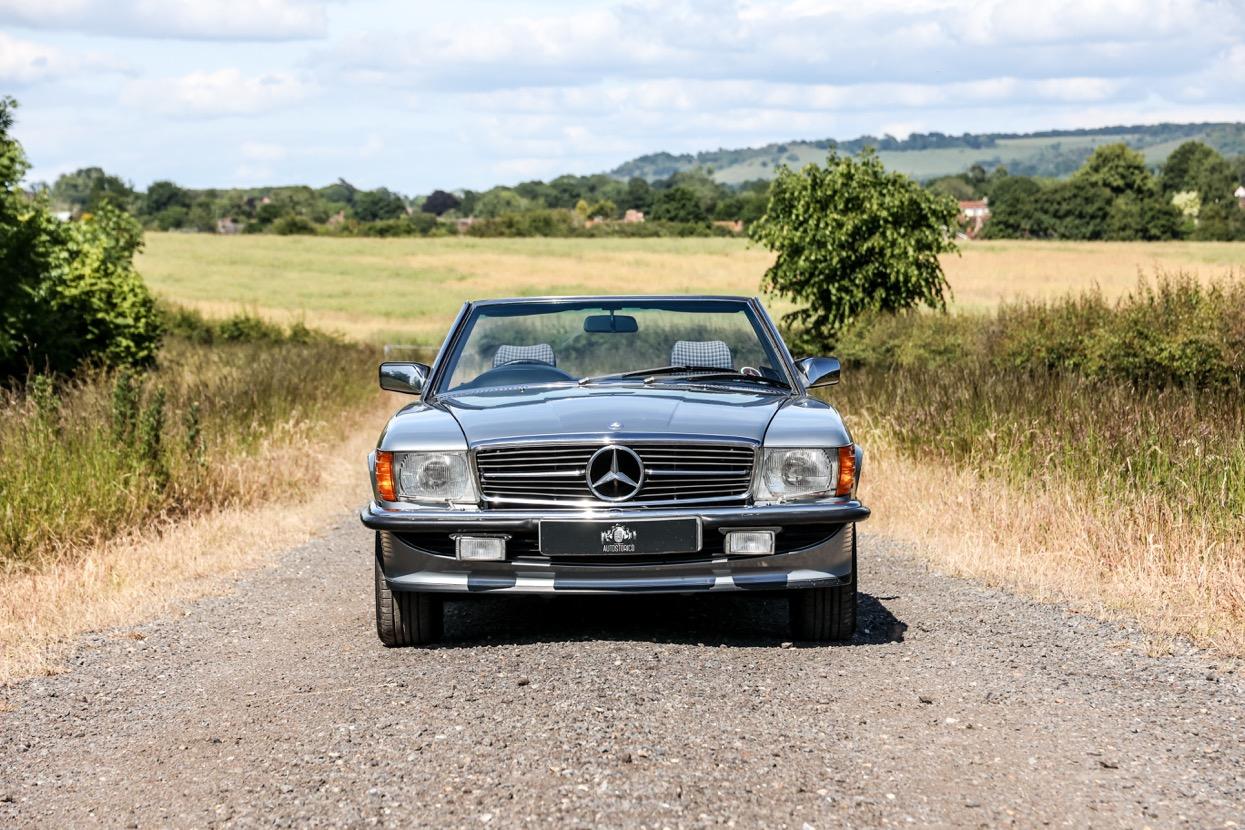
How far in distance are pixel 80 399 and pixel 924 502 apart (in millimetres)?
8197

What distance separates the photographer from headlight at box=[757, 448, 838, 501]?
5973 mm

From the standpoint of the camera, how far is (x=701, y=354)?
7.29 meters

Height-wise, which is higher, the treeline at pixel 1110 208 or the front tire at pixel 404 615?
the treeline at pixel 1110 208

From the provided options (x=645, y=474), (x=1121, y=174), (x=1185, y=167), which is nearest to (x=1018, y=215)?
(x=1121, y=174)

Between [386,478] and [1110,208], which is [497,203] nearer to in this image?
[1110,208]

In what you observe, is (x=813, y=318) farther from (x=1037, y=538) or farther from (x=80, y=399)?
(x=1037, y=538)

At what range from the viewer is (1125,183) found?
11281 centimetres

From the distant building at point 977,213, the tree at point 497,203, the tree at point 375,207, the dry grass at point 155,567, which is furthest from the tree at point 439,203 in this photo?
→ the dry grass at point 155,567

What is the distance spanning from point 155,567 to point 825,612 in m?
4.73

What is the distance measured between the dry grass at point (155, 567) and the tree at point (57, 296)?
8470 millimetres

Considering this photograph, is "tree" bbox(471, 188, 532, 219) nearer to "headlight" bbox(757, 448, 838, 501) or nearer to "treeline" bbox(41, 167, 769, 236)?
"treeline" bbox(41, 167, 769, 236)

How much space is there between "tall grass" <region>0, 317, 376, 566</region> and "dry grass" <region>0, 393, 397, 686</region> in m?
0.16

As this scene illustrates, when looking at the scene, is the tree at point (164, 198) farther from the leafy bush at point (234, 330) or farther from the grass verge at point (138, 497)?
the grass verge at point (138, 497)

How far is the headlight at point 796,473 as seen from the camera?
5973 mm
